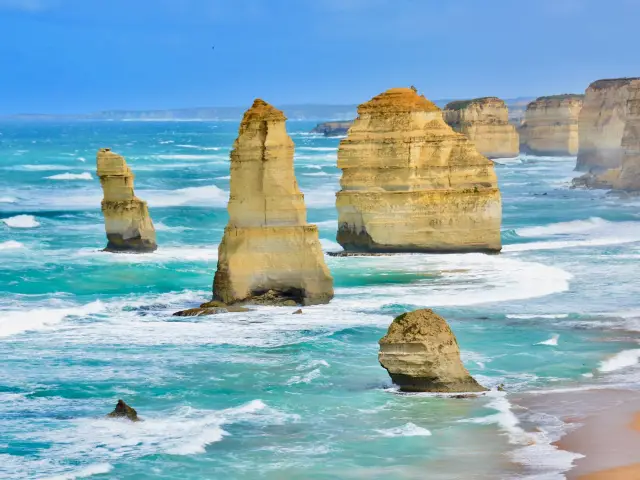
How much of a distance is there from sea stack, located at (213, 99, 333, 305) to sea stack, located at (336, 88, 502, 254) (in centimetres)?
831

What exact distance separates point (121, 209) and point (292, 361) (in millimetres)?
15698

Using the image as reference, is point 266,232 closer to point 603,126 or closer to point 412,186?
point 412,186

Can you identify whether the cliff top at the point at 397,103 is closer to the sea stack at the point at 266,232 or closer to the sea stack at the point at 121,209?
the sea stack at the point at 121,209

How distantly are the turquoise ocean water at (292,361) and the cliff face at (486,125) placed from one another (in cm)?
5312

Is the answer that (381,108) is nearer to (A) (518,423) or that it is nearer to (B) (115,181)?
(B) (115,181)

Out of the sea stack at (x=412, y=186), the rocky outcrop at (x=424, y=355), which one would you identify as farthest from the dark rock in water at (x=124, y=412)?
the sea stack at (x=412, y=186)

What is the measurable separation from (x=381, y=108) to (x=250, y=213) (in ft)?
34.1

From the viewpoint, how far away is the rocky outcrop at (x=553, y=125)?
110250 millimetres

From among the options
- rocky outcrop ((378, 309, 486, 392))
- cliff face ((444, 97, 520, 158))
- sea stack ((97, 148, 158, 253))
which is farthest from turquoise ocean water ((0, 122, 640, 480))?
cliff face ((444, 97, 520, 158))

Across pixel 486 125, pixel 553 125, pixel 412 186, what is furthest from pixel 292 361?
pixel 553 125

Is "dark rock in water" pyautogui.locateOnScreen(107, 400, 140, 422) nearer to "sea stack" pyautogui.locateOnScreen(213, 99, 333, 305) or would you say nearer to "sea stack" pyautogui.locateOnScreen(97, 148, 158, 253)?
"sea stack" pyautogui.locateOnScreen(213, 99, 333, 305)

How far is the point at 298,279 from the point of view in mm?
30500

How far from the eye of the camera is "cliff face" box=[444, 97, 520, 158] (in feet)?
331

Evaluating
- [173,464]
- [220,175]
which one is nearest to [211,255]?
[173,464]
